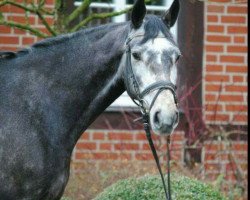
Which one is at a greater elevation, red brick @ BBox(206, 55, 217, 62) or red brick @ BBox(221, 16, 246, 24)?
red brick @ BBox(221, 16, 246, 24)

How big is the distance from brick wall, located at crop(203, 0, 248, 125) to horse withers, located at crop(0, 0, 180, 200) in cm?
385

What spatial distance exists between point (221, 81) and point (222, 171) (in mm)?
946

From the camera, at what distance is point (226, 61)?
897 centimetres

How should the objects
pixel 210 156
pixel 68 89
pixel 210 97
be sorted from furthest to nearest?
pixel 210 97 → pixel 210 156 → pixel 68 89

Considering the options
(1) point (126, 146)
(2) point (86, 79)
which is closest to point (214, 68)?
(1) point (126, 146)

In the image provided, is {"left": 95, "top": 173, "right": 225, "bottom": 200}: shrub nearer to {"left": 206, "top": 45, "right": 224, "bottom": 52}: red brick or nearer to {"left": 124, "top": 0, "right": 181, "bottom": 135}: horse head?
{"left": 124, "top": 0, "right": 181, "bottom": 135}: horse head

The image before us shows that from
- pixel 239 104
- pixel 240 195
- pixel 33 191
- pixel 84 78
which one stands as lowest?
pixel 240 195

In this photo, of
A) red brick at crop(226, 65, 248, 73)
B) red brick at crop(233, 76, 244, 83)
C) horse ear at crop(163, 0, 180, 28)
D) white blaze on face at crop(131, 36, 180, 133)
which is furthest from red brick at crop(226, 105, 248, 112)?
white blaze on face at crop(131, 36, 180, 133)

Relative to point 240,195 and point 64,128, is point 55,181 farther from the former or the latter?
point 240,195

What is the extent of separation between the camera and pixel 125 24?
5.14 m

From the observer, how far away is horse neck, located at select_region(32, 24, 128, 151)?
5.05 metres

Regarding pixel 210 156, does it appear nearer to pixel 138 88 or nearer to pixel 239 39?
pixel 239 39

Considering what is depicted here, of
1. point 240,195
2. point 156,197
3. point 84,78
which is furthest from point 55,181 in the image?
point 240,195

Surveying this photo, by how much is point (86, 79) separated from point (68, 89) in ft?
0.41
